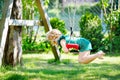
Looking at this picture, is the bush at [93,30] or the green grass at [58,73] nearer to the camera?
the green grass at [58,73]

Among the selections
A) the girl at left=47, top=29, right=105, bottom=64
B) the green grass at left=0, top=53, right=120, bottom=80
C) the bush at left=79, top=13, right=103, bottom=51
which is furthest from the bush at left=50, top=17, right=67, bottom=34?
the girl at left=47, top=29, right=105, bottom=64

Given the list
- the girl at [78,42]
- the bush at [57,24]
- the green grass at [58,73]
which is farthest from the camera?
the bush at [57,24]

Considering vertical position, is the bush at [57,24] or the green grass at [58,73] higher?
the bush at [57,24]

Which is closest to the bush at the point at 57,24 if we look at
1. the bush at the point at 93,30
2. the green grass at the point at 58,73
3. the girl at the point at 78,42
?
the bush at the point at 93,30

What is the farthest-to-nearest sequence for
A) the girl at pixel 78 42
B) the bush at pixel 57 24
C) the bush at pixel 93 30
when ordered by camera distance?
the bush at pixel 57 24, the bush at pixel 93 30, the girl at pixel 78 42

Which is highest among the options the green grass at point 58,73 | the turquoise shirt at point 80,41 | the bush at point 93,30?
the turquoise shirt at point 80,41

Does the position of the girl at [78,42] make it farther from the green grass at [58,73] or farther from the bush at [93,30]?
the bush at [93,30]

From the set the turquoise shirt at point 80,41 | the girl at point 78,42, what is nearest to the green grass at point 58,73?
the girl at point 78,42

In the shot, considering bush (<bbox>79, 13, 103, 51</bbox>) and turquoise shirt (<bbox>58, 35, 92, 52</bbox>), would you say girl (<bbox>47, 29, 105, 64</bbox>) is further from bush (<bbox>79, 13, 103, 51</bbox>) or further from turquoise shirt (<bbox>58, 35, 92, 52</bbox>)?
bush (<bbox>79, 13, 103, 51</bbox>)

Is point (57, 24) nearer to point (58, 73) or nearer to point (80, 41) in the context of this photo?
point (58, 73)

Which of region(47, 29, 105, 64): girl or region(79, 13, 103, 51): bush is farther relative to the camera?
region(79, 13, 103, 51): bush

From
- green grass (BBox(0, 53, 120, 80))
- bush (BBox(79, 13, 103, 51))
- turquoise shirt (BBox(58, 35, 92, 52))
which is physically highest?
turquoise shirt (BBox(58, 35, 92, 52))

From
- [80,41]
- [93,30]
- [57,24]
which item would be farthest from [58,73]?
[57,24]

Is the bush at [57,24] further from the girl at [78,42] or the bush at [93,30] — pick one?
the girl at [78,42]
